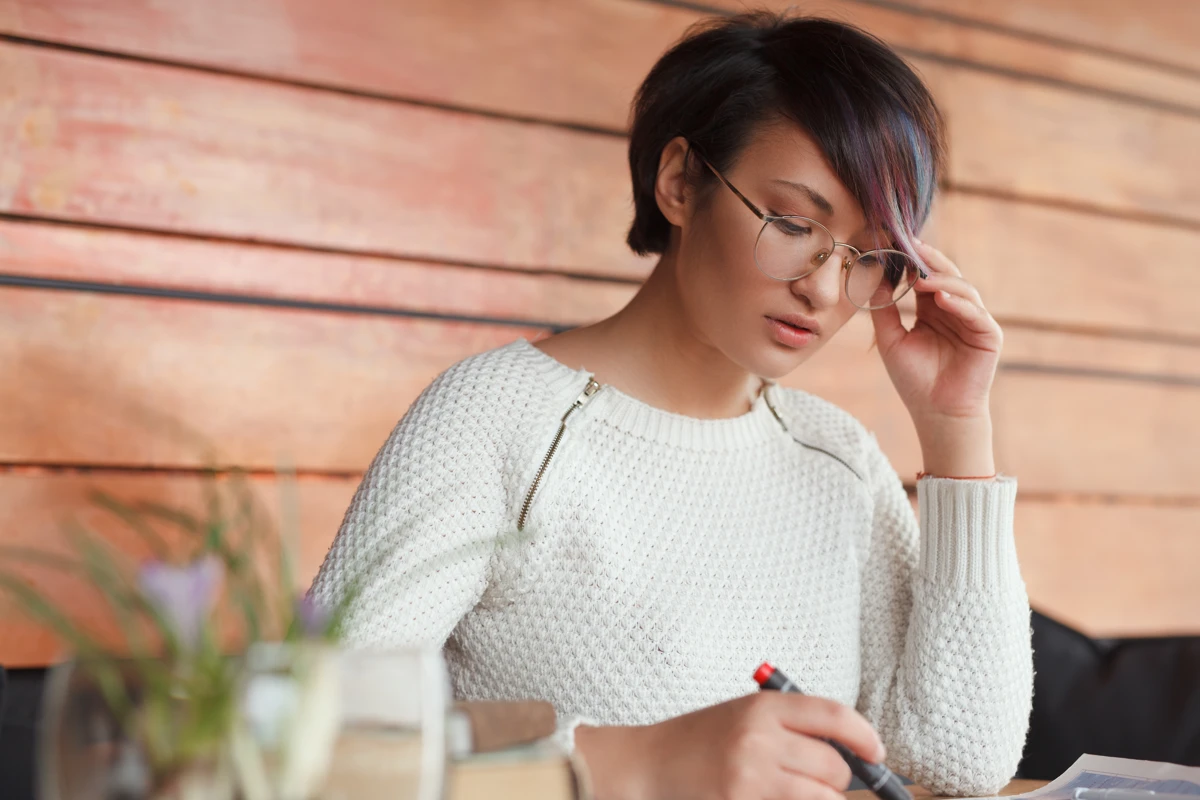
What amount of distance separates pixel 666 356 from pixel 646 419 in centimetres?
10

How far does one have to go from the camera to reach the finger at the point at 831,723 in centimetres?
75

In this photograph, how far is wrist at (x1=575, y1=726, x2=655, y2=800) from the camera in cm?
79

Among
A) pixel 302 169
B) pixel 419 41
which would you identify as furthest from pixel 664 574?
pixel 419 41

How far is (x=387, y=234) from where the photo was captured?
1.94 m

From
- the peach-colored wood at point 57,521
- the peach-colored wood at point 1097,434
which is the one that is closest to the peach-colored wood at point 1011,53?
the peach-colored wood at point 1097,434

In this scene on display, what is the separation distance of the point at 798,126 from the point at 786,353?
0.82 feet

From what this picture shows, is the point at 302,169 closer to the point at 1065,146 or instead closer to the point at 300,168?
the point at 300,168

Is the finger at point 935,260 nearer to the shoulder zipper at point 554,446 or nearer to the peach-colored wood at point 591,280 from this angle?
the shoulder zipper at point 554,446

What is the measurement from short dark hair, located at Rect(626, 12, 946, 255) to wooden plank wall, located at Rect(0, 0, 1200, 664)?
2.17 ft

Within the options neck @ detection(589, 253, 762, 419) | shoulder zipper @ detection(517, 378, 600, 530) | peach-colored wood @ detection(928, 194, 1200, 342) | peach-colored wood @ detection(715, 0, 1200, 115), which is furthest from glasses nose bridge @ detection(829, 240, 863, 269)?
peach-colored wood @ detection(928, 194, 1200, 342)

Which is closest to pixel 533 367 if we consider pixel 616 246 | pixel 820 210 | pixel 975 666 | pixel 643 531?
pixel 643 531

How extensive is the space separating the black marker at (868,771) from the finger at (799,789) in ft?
0.12

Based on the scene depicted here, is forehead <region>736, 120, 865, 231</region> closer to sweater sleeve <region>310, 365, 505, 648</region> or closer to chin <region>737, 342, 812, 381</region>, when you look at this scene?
chin <region>737, 342, 812, 381</region>

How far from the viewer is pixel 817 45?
128cm
